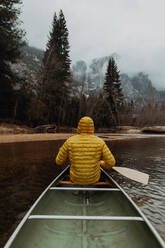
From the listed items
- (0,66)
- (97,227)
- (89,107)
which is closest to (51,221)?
(97,227)

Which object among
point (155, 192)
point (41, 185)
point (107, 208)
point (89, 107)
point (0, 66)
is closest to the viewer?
point (107, 208)

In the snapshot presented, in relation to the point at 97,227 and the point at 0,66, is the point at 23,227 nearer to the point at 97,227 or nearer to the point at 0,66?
the point at 97,227

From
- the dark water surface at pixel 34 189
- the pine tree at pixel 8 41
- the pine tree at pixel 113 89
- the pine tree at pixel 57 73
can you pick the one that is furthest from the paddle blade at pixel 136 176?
the pine tree at pixel 113 89

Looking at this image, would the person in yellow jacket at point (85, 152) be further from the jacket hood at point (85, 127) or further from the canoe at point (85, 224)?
the canoe at point (85, 224)

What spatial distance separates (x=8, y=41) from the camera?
1970cm

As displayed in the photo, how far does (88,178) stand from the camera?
3.29m

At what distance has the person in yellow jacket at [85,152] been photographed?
3100mm

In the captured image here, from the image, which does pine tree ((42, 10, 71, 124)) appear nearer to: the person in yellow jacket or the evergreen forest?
the evergreen forest

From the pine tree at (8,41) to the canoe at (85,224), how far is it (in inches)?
840

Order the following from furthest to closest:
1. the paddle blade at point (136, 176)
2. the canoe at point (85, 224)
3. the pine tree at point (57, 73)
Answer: the pine tree at point (57, 73)
the paddle blade at point (136, 176)
the canoe at point (85, 224)

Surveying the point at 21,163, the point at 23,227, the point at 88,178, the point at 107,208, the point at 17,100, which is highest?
the point at 17,100

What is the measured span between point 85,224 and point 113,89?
40.6 meters

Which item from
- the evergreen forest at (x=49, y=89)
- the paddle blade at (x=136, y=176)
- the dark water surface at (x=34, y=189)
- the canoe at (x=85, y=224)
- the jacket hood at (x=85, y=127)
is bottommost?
the dark water surface at (x=34, y=189)

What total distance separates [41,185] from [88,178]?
2821 mm
